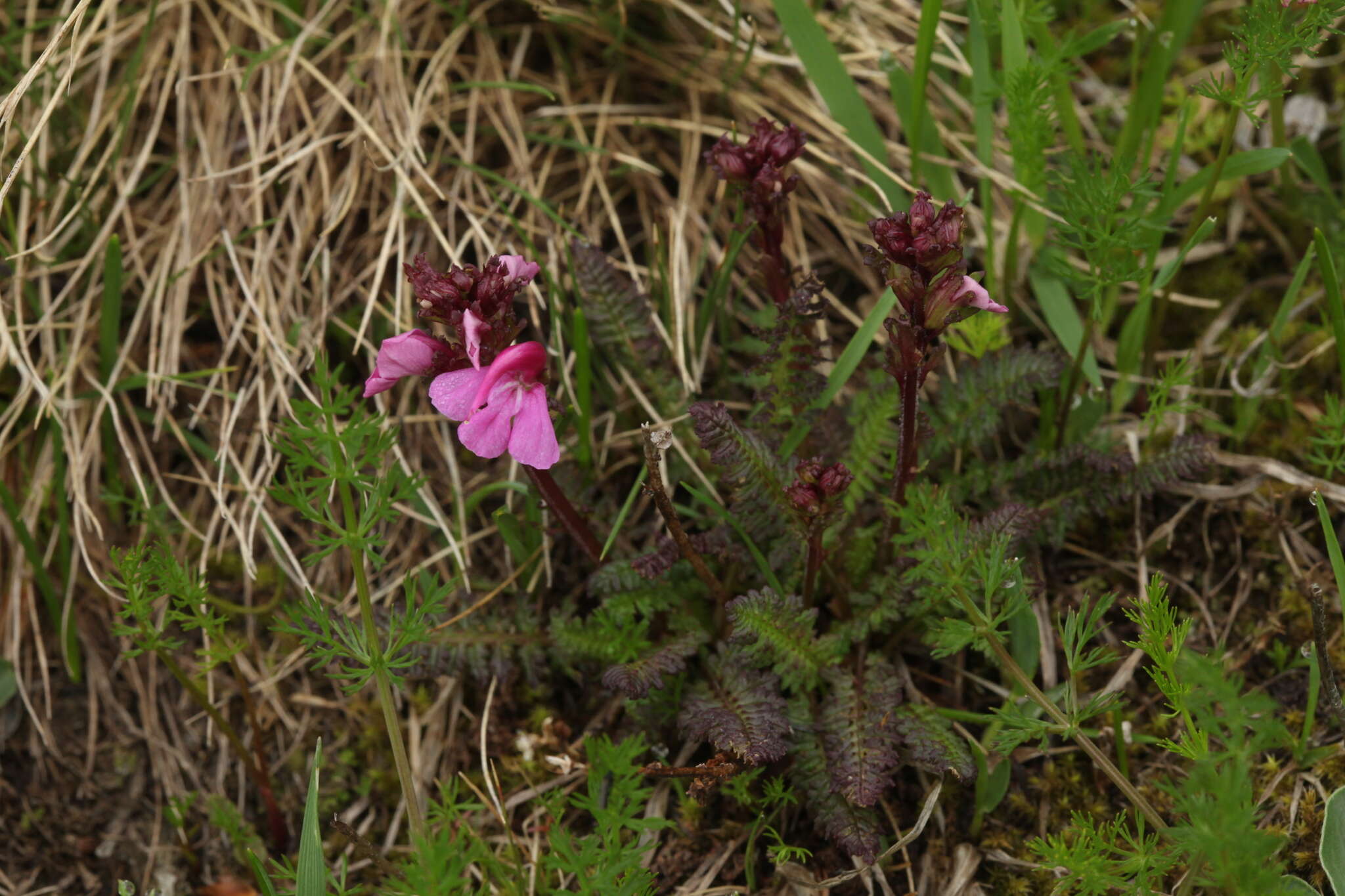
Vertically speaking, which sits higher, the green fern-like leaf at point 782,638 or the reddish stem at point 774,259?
the reddish stem at point 774,259

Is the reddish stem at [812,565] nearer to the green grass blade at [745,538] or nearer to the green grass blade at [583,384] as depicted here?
the green grass blade at [745,538]

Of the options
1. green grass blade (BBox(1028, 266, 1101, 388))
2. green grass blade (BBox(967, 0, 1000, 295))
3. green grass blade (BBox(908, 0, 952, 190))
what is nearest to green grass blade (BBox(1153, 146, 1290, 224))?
green grass blade (BBox(1028, 266, 1101, 388))

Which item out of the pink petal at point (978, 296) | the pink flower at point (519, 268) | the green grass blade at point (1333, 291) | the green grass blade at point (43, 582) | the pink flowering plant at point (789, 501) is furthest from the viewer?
the green grass blade at point (43, 582)

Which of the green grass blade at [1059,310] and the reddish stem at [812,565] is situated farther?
the green grass blade at [1059,310]

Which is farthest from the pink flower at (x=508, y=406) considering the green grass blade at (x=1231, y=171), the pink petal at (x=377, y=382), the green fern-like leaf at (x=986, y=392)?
the green grass blade at (x=1231, y=171)

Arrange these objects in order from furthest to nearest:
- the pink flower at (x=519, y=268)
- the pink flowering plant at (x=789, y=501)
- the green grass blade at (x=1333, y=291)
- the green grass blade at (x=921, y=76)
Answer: the green grass blade at (x=921, y=76)
the green grass blade at (x=1333, y=291)
the pink flower at (x=519, y=268)
the pink flowering plant at (x=789, y=501)

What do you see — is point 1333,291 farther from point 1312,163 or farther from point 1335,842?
point 1335,842
